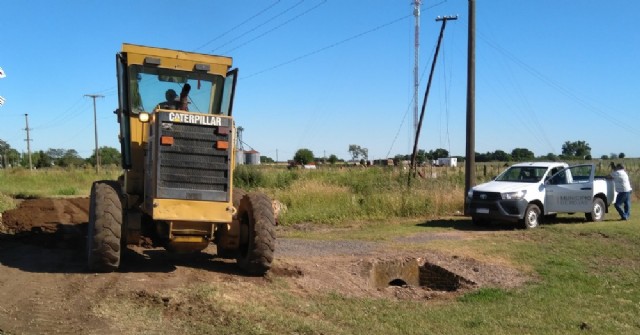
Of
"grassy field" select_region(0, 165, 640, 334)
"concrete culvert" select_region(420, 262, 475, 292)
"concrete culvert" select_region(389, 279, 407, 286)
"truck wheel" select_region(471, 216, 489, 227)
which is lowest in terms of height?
"concrete culvert" select_region(389, 279, 407, 286)

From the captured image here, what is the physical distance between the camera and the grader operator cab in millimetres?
7816

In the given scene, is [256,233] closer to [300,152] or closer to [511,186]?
[511,186]

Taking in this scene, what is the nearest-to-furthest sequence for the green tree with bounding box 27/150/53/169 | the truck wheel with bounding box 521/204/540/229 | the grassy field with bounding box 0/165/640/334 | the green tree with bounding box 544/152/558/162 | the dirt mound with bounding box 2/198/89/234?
the grassy field with bounding box 0/165/640/334 < the dirt mound with bounding box 2/198/89/234 < the truck wheel with bounding box 521/204/540/229 < the green tree with bounding box 544/152/558/162 < the green tree with bounding box 27/150/53/169

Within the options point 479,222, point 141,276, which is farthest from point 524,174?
point 141,276

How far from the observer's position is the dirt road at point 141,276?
6.19m

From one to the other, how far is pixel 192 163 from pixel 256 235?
1393 millimetres

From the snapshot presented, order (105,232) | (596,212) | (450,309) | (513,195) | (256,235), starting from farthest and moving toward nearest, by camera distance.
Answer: (596,212) < (513,195) < (256,235) < (105,232) < (450,309)

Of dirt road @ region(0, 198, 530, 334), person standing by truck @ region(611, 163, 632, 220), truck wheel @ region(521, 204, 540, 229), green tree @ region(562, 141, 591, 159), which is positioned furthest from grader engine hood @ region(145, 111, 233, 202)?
green tree @ region(562, 141, 591, 159)

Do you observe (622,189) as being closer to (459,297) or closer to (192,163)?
(459,297)

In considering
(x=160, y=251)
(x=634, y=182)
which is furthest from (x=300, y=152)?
(x=160, y=251)

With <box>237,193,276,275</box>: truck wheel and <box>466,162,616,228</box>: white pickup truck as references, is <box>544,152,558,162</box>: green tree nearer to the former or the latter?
<box>466,162,616,228</box>: white pickup truck

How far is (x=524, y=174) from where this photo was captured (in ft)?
57.2

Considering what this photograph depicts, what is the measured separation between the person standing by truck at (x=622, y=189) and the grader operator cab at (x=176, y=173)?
13670 mm

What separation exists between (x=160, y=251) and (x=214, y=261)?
140 centimetres
